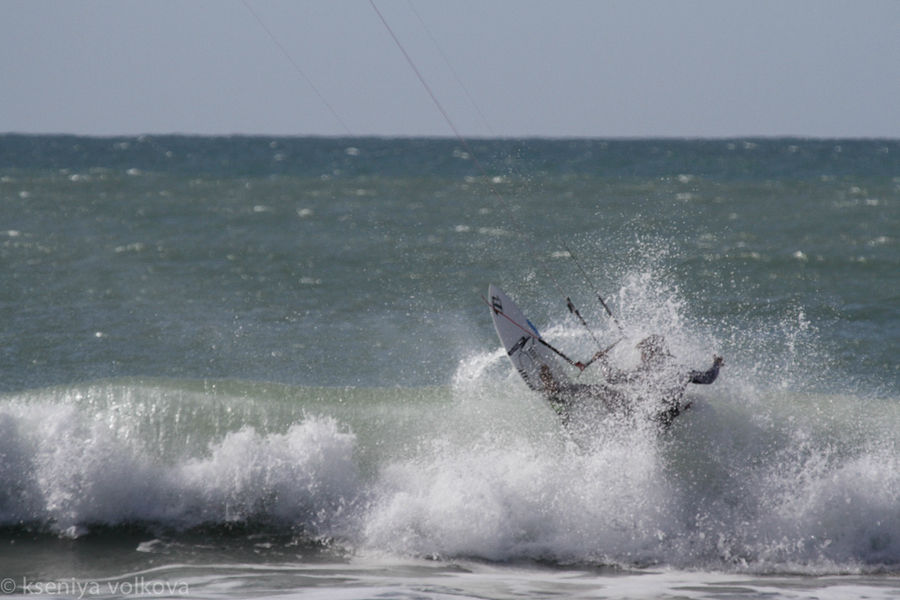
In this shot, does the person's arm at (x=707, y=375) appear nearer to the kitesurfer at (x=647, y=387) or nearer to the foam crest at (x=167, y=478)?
the kitesurfer at (x=647, y=387)

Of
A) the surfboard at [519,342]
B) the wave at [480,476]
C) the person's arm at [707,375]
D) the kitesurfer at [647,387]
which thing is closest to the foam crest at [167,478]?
the wave at [480,476]

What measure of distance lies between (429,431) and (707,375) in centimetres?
252

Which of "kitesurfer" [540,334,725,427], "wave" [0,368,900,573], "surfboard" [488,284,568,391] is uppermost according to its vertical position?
"surfboard" [488,284,568,391]

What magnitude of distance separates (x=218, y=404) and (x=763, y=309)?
772 centimetres

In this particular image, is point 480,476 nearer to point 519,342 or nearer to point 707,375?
point 519,342

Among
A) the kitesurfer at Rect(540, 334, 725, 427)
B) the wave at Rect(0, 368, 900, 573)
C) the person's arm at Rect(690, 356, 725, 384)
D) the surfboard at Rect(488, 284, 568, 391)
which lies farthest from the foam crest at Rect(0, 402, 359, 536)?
the person's arm at Rect(690, 356, 725, 384)

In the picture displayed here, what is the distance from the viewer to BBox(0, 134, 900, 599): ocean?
315 inches

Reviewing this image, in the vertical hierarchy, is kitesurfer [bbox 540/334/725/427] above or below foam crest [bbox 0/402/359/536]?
above

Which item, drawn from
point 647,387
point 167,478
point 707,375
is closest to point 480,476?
point 647,387

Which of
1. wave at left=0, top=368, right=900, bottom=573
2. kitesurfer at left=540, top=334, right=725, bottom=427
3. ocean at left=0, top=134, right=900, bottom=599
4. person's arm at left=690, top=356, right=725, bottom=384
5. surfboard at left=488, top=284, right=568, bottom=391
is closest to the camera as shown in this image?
ocean at left=0, top=134, right=900, bottom=599

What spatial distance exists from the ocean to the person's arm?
22.2 inches

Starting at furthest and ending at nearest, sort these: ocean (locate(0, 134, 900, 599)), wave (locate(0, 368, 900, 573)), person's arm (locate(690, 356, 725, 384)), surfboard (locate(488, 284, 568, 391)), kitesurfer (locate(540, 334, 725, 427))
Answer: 1. surfboard (locate(488, 284, 568, 391))
2. kitesurfer (locate(540, 334, 725, 427))
3. person's arm (locate(690, 356, 725, 384))
4. wave (locate(0, 368, 900, 573))
5. ocean (locate(0, 134, 900, 599))

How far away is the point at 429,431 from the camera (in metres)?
9.81

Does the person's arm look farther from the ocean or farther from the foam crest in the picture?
the foam crest
